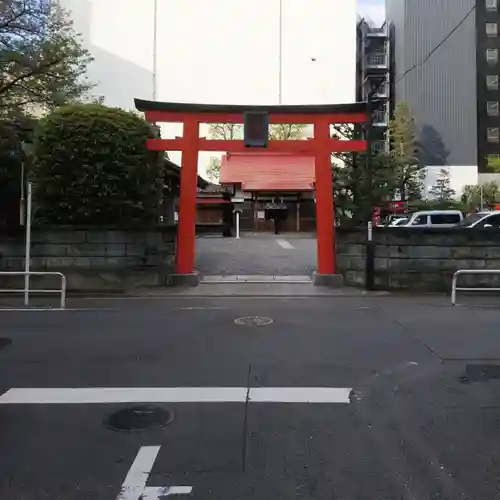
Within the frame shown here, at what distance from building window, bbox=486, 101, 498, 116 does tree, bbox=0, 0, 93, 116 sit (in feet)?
177

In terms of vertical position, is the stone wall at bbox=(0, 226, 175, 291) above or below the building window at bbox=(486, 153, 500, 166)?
below

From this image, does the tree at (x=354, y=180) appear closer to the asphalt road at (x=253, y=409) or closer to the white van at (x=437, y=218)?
the white van at (x=437, y=218)

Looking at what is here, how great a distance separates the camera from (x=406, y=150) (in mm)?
53688

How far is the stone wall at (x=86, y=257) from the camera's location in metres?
13.0

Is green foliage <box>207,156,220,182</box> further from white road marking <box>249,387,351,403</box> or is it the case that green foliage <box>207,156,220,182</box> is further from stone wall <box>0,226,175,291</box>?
white road marking <box>249,387,351,403</box>

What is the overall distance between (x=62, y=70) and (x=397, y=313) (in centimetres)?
1226

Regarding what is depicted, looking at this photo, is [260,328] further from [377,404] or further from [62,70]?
[62,70]

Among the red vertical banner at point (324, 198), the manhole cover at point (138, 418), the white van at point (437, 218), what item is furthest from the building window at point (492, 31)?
the manhole cover at point (138, 418)

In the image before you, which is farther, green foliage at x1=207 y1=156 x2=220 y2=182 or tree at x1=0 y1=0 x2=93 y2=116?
green foliage at x1=207 y1=156 x2=220 y2=182

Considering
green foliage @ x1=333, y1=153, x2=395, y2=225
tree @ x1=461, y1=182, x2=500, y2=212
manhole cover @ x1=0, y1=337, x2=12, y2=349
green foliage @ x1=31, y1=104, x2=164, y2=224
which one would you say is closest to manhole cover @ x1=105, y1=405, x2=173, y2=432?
manhole cover @ x1=0, y1=337, x2=12, y2=349

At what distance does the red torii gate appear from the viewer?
45.7 ft

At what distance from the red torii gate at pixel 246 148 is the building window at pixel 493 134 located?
52.7 m

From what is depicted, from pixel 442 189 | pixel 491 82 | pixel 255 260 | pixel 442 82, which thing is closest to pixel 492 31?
pixel 491 82

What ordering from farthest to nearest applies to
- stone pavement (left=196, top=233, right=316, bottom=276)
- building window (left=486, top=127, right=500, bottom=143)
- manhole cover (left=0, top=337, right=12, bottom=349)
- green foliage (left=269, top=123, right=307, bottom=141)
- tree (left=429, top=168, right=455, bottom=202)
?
building window (left=486, top=127, right=500, bottom=143)
tree (left=429, top=168, right=455, bottom=202)
green foliage (left=269, top=123, right=307, bottom=141)
stone pavement (left=196, top=233, right=316, bottom=276)
manhole cover (left=0, top=337, right=12, bottom=349)
